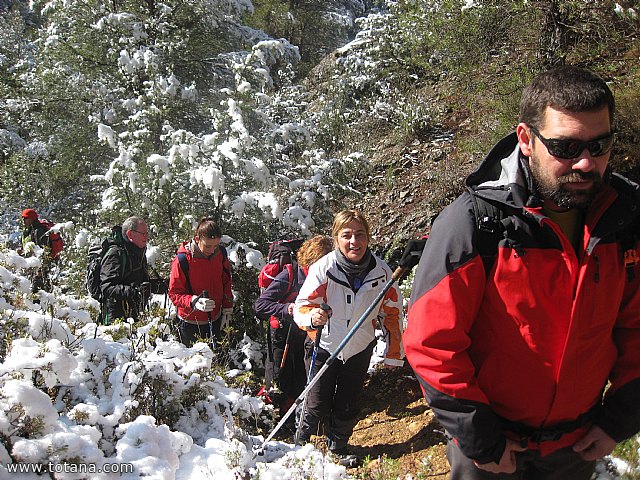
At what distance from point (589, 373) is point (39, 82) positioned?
1072 centimetres

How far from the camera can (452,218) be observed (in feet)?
5.76

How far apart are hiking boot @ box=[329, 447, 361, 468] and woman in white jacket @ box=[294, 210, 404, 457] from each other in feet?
0.45

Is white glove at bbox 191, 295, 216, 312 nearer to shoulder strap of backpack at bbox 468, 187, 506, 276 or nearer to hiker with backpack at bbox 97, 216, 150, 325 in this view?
hiker with backpack at bbox 97, 216, 150, 325

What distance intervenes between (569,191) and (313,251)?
10.0ft

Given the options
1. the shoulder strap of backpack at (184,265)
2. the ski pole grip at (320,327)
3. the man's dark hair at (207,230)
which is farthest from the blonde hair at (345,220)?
the shoulder strap of backpack at (184,265)

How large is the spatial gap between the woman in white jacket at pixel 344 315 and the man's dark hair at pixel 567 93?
218 cm

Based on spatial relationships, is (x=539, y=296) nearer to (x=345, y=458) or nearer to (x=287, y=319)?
(x=345, y=458)

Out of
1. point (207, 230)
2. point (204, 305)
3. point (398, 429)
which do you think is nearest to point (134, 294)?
point (204, 305)

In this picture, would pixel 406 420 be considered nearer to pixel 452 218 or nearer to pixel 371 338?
pixel 371 338

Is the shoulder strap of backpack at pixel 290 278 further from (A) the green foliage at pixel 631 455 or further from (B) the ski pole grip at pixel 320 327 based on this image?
(A) the green foliage at pixel 631 455

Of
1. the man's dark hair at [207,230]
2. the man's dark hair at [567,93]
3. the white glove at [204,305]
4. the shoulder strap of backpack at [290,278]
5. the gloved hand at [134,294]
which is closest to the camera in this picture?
the man's dark hair at [567,93]

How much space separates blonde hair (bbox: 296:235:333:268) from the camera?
4539 millimetres

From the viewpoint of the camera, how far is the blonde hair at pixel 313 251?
454 centimetres

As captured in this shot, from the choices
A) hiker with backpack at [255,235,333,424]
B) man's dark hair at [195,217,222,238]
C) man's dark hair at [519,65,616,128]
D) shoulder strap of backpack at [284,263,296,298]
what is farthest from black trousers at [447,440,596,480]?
man's dark hair at [195,217,222,238]
